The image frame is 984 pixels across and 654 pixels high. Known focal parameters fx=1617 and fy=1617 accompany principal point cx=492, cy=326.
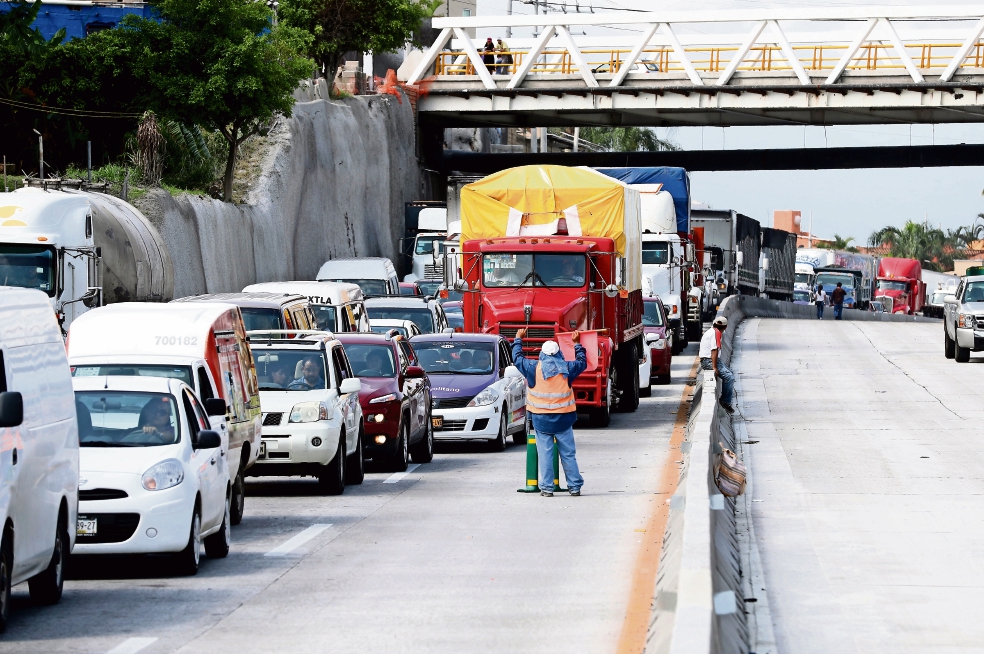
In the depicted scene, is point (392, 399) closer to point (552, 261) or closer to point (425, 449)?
point (425, 449)

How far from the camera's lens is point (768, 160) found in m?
71.6

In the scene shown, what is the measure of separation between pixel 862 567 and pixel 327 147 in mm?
49686

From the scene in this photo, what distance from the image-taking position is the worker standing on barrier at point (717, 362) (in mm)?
25219

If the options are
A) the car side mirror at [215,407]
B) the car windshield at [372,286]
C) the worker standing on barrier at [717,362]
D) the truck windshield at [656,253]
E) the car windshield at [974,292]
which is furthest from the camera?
the car windshield at [372,286]

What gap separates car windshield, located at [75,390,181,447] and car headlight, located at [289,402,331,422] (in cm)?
458

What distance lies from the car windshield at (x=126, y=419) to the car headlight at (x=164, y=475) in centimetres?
38

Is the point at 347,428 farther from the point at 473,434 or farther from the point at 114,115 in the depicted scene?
the point at 114,115

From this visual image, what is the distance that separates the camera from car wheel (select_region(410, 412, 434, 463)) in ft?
69.8

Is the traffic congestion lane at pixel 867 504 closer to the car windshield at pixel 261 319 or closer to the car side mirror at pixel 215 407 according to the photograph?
the car side mirror at pixel 215 407

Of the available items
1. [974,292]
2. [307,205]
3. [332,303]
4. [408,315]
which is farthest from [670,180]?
[307,205]

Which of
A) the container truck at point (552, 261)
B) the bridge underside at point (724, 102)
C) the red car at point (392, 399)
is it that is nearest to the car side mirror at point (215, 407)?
the red car at point (392, 399)

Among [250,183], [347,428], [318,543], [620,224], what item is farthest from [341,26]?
[318,543]

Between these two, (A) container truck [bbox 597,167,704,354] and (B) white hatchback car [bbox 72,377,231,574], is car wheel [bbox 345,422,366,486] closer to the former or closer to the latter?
(B) white hatchback car [bbox 72,377,231,574]

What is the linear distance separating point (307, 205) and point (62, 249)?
102 feet
